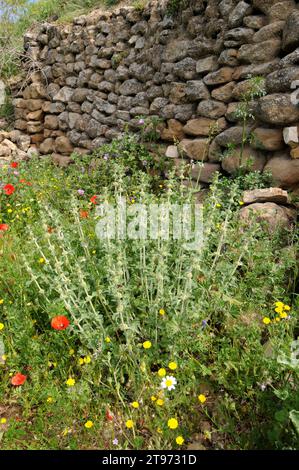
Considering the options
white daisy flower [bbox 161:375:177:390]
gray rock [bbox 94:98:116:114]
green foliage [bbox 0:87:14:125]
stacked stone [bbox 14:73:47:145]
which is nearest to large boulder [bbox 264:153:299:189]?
white daisy flower [bbox 161:375:177:390]

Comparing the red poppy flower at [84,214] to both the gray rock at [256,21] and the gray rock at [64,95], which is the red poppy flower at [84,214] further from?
the gray rock at [64,95]

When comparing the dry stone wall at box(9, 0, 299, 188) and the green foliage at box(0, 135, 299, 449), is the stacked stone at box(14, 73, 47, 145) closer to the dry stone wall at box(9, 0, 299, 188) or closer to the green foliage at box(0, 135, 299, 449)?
the dry stone wall at box(9, 0, 299, 188)

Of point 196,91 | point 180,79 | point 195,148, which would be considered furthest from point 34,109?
point 195,148

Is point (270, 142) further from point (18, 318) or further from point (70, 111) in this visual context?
point (70, 111)

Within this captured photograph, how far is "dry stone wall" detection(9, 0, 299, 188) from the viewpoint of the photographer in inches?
140

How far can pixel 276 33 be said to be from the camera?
141 inches

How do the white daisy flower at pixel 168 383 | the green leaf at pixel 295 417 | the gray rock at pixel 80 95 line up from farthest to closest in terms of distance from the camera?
the gray rock at pixel 80 95 < the white daisy flower at pixel 168 383 < the green leaf at pixel 295 417

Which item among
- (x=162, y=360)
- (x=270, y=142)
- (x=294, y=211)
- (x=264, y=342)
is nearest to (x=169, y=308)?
(x=162, y=360)

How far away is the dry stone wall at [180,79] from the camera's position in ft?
11.7

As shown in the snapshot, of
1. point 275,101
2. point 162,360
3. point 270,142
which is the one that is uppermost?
point 275,101

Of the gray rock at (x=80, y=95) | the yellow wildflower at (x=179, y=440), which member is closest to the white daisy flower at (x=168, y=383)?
the yellow wildflower at (x=179, y=440)

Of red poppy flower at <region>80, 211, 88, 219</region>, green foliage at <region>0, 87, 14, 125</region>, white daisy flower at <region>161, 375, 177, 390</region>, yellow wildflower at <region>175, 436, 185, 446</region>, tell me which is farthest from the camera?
green foliage at <region>0, 87, 14, 125</region>

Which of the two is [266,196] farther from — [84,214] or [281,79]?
[84,214]
